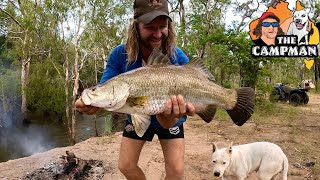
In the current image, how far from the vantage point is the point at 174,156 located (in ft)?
10.2

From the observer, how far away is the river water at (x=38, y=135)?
16.5m

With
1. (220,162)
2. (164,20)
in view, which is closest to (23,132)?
(220,162)

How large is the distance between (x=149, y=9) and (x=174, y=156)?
1420mm

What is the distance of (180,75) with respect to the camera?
2484 millimetres

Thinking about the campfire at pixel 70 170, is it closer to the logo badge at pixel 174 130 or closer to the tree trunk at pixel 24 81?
the logo badge at pixel 174 130

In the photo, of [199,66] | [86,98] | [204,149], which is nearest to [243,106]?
[199,66]

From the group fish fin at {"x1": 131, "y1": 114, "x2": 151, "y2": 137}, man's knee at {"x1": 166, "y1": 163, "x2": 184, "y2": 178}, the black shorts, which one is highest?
fish fin at {"x1": 131, "y1": 114, "x2": 151, "y2": 137}

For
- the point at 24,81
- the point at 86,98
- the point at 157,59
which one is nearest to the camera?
the point at 86,98

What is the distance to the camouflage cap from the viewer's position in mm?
2723

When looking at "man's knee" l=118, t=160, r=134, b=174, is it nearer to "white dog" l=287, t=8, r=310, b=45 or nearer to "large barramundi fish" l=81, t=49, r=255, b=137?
"large barramundi fish" l=81, t=49, r=255, b=137

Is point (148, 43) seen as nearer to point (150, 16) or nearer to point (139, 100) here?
point (150, 16)

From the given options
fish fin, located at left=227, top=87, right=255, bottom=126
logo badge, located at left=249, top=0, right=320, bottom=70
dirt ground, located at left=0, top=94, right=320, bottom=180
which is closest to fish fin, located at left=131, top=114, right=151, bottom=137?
fish fin, located at left=227, top=87, right=255, bottom=126

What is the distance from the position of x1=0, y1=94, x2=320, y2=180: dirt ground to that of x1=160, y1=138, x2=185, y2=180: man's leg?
2.56 metres

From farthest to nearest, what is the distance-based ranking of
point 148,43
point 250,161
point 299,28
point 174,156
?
point 299,28 < point 250,161 < point 174,156 < point 148,43
